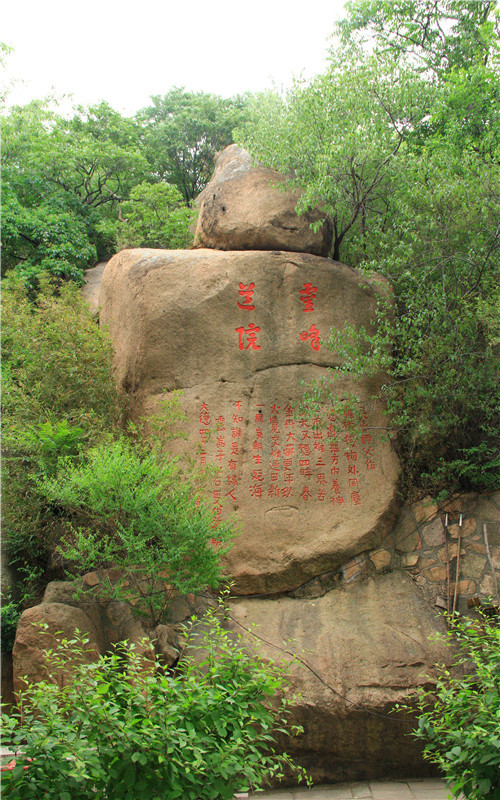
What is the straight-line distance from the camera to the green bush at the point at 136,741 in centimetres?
223

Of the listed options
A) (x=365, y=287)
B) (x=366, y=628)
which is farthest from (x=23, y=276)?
(x=366, y=628)

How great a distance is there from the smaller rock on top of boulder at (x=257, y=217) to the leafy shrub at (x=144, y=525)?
3049 millimetres

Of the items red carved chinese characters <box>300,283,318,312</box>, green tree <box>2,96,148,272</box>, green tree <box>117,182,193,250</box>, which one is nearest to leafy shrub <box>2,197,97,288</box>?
green tree <box>2,96,148,272</box>

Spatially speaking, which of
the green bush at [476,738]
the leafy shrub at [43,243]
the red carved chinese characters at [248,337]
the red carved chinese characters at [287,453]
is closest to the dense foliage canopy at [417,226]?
the red carved chinese characters at [287,453]

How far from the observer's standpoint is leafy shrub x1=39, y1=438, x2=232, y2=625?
4402 millimetres

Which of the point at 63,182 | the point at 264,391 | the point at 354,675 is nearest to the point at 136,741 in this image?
the point at 354,675

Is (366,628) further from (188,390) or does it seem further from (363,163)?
(363,163)

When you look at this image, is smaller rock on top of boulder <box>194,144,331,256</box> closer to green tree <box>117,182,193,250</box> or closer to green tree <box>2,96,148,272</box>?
green tree <box>117,182,193,250</box>

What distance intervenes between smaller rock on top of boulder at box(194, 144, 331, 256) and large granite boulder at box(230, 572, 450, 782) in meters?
3.81

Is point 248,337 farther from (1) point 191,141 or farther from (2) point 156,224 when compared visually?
(1) point 191,141

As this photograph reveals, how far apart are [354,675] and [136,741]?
2.87 m

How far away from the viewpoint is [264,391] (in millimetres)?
5961

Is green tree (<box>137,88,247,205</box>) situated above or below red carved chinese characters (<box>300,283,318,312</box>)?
above

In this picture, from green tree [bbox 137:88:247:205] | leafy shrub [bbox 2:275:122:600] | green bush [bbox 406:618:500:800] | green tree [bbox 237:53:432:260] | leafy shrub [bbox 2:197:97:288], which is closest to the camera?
green bush [bbox 406:618:500:800]
